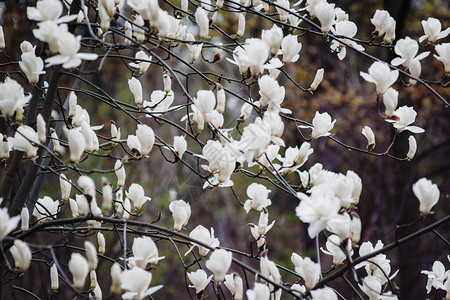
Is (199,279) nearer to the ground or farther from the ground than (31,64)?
nearer to the ground

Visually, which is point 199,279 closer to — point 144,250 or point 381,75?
point 144,250

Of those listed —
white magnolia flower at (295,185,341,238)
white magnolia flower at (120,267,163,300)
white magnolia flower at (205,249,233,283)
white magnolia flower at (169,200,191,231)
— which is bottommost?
white magnolia flower at (169,200,191,231)

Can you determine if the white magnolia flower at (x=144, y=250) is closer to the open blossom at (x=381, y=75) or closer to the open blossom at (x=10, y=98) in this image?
the open blossom at (x=10, y=98)

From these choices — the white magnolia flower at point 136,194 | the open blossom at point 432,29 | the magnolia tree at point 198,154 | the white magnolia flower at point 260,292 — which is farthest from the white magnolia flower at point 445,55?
the white magnolia flower at point 136,194

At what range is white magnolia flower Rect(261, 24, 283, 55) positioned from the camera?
4.04 ft

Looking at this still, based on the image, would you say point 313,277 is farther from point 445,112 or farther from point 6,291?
point 445,112

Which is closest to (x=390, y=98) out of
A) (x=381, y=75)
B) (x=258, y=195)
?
(x=381, y=75)

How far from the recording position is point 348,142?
4.39 meters

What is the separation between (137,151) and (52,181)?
2.01 metres

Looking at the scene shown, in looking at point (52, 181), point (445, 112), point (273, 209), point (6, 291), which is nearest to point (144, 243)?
point (6, 291)

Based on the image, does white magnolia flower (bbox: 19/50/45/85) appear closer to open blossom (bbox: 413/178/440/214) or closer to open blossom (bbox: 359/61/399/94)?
open blossom (bbox: 359/61/399/94)

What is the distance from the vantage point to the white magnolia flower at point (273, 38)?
1.23 metres

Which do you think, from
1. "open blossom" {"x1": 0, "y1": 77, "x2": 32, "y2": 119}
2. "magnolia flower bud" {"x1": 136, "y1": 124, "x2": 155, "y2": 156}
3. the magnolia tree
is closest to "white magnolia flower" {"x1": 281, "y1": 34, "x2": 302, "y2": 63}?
the magnolia tree

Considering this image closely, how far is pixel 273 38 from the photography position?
1.24 m
